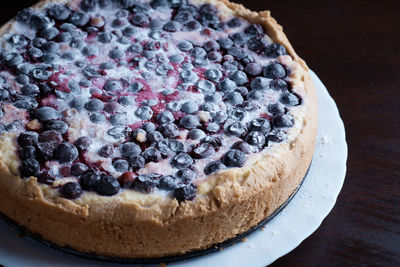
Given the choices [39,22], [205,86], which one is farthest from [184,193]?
[39,22]

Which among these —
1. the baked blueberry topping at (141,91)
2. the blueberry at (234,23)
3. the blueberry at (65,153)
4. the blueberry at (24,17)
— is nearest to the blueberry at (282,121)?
the baked blueberry topping at (141,91)

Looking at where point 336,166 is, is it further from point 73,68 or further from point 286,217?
point 73,68

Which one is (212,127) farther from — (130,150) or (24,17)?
(24,17)

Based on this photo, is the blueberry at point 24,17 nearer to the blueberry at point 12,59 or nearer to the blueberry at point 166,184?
the blueberry at point 12,59

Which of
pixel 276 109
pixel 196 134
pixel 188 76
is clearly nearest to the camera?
pixel 196 134

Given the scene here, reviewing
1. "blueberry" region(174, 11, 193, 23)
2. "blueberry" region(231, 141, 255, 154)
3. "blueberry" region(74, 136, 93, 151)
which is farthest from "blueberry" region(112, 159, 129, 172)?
"blueberry" region(174, 11, 193, 23)

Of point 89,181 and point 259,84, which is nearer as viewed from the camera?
point 89,181
